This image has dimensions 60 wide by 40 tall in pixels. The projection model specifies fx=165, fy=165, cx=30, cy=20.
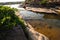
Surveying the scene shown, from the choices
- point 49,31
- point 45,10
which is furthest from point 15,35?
point 45,10

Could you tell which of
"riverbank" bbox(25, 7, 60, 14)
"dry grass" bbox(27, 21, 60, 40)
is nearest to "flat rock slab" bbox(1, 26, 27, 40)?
"dry grass" bbox(27, 21, 60, 40)

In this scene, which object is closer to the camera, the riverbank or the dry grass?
the dry grass

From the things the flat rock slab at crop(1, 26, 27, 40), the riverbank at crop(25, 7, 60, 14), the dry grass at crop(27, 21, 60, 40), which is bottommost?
the riverbank at crop(25, 7, 60, 14)

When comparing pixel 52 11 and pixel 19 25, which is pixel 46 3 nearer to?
pixel 52 11

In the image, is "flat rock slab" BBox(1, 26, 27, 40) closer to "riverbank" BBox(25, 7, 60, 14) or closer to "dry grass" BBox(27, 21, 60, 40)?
"dry grass" BBox(27, 21, 60, 40)

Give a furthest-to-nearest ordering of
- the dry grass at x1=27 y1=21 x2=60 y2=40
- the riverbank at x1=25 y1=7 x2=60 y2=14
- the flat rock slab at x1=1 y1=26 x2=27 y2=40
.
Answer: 1. the riverbank at x1=25 y1=7 x2=60 y2=14
2. the dry grass at x1=27 y1=21 x2=60 y2=40
3. the flat rock slab at x1=1 y1=26 x2=27 y2=40

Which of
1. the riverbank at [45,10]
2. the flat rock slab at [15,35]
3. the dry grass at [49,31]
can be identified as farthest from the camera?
the riverbank at [45,10]

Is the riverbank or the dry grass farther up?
the dry grass

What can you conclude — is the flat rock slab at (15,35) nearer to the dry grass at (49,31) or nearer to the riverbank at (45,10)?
the dry grass at (49,31)

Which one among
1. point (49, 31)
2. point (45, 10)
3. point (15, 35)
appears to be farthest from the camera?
point (45, 10)

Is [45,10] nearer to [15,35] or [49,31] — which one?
[49,31]

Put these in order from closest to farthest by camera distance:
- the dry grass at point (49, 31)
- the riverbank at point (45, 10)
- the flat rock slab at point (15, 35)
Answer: the flat rock slab at point (15, 35) → the dry grass at point (49, 31) → the riverbank at point (45, 10)

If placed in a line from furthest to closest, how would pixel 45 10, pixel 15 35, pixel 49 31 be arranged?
pixel 45 10 → pixel 49 31 → pixel 15 35

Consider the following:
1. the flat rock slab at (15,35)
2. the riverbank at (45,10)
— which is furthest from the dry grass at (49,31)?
the riverbank at (45,10)
